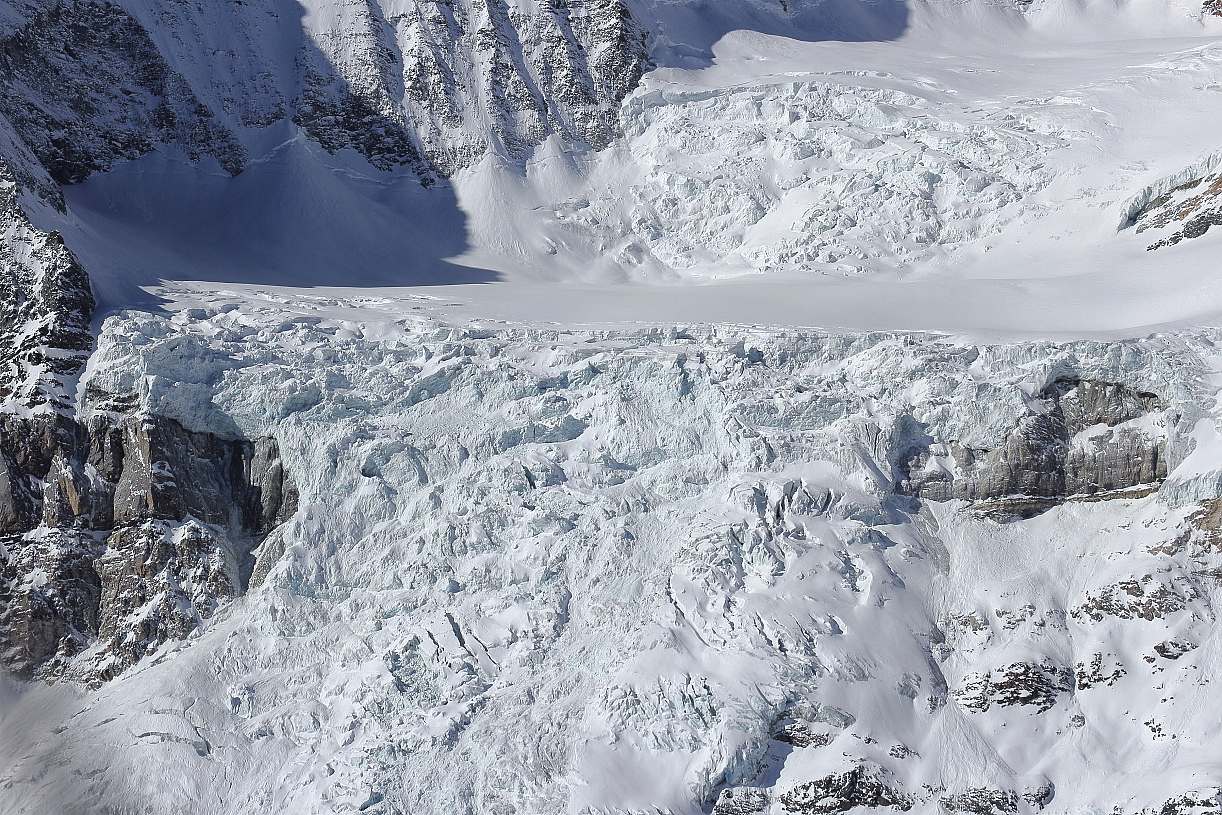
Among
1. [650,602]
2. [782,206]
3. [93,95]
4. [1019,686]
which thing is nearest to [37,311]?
[93,95]

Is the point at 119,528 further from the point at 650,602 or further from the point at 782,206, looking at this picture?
the point at 782,206

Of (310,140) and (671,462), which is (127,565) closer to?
(671,462)

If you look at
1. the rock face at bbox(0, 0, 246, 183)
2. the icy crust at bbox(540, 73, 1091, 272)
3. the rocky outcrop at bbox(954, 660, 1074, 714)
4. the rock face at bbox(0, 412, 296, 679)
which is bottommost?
the rocky outcrop at bbox(954, 660, 1074, 714)

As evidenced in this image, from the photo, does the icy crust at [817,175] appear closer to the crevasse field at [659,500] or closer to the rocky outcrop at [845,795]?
the crevasse field at [659,500]

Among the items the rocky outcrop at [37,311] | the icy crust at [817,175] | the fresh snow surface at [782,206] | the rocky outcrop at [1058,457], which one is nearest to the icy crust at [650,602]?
the rocky outcrop at [1058,457]

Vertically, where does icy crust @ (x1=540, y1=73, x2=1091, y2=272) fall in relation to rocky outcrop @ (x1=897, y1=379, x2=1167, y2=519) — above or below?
above

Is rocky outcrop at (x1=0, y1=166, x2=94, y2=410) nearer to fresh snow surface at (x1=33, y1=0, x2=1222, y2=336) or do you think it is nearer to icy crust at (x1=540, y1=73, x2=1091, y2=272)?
fresh snow surface at (x1=33, y1=0, x2=1222, y2=336)

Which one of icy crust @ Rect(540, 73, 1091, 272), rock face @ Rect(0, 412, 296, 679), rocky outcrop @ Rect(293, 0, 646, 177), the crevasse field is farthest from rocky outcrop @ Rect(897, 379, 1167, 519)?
rocky outcrop @ Rect(293, 0, 646, 177)
